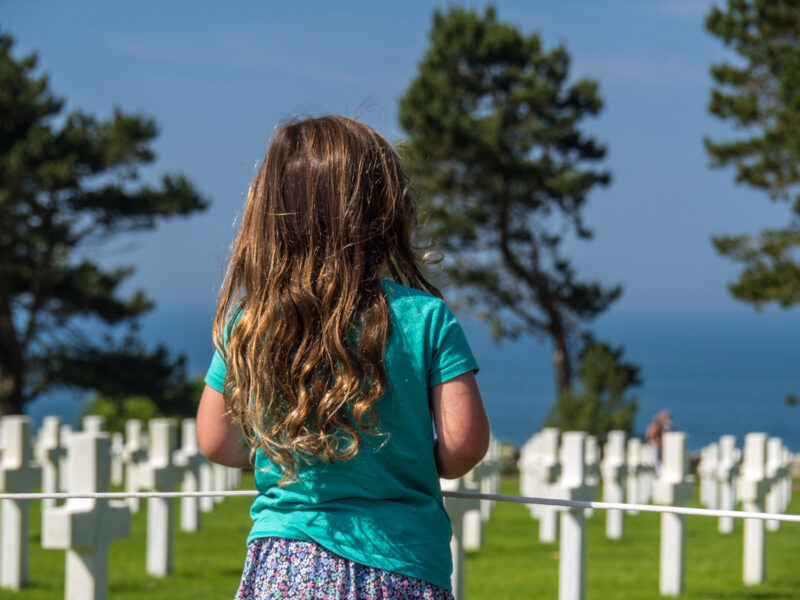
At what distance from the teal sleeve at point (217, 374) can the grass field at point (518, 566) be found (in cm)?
425

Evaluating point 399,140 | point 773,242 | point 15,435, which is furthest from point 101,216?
point 399,140

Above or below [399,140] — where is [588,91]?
above

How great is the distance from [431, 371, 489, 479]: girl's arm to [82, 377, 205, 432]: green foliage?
2060 cm

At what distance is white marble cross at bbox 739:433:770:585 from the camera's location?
6.81 meters

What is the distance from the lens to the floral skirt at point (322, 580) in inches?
82.0

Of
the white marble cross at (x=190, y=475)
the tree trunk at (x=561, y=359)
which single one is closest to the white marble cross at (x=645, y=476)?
the white marble cross at (x=190, y=475)

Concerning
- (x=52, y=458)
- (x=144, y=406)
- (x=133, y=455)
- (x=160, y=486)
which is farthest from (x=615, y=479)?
(x=144, y=406)

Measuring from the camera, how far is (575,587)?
4.72 meters

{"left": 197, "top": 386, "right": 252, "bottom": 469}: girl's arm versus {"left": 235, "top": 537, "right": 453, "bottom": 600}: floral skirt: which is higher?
{"left": 197, "top": 386, "right": 252, "bottom": 469}: girl's arm

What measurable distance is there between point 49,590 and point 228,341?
4713 mm

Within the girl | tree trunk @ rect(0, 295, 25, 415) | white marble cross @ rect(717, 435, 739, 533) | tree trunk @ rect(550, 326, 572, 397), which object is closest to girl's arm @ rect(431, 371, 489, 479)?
the girl

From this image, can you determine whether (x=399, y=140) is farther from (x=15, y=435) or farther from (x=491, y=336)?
(x=491, y=336)

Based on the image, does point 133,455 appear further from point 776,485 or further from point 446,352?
point 446,352

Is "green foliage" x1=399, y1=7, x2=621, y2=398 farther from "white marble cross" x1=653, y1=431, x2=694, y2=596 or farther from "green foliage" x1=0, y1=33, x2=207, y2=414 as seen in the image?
"white marble cross" x1=653, y1=431, x2=694, y2=596
